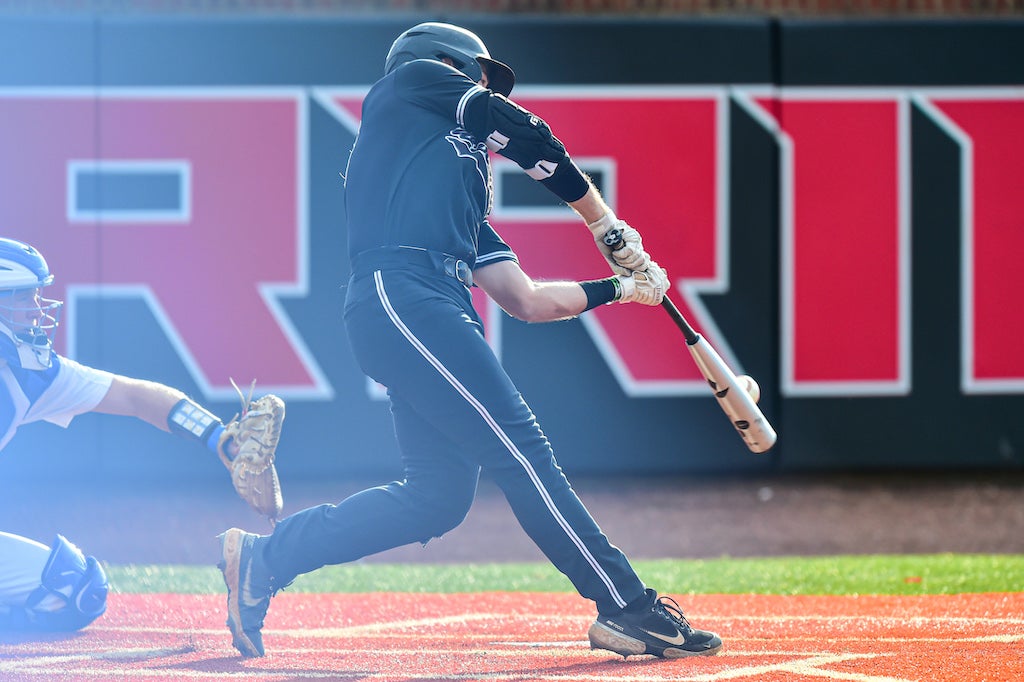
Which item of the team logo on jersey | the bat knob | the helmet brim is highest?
the helmet brim

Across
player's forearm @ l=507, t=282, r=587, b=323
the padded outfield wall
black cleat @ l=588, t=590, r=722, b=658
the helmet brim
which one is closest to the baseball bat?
player's forearm @ l=507, t=282, r=587, b=323

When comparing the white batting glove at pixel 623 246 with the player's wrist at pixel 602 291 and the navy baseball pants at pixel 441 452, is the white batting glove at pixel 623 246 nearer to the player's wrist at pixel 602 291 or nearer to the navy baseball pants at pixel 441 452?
the player's wrist at pixel 602 291

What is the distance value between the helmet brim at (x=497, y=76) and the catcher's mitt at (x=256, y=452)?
46.2 inches

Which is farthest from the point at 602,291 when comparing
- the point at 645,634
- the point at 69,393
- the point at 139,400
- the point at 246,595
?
the point at 69,393

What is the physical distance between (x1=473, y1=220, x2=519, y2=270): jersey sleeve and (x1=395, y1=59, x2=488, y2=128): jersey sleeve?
382 mm

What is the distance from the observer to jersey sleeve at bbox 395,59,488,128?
386cm

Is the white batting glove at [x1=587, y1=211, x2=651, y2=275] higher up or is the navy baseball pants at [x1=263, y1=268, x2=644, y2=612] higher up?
the white batting glove at [x1=587, y1=211, x2=651, y2=275]

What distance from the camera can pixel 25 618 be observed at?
4605 millimetres

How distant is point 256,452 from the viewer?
435cm

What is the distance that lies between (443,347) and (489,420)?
237mm

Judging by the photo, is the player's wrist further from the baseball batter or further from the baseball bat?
the baseball bat

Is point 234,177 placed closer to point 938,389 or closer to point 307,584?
point 307,584

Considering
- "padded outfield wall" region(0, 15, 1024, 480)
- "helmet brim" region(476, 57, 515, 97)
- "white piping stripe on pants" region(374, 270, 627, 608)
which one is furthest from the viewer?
"padded outfield wall" region(0, 15, 1024, 480)

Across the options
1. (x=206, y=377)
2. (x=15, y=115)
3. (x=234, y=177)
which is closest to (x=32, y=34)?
(x=15, y=115)
